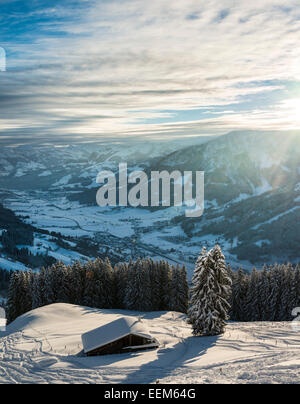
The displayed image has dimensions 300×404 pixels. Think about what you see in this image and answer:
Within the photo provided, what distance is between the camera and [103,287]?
70812 millimetres

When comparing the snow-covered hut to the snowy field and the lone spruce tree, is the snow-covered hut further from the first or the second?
the lone spruce tree

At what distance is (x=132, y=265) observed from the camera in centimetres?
7000

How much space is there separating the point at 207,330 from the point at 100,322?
60.8 ft

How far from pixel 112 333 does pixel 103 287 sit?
112 ft

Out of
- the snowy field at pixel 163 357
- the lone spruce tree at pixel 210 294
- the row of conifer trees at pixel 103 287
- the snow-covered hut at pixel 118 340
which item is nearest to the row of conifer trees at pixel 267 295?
the row of conifer trees at pixel 103 287

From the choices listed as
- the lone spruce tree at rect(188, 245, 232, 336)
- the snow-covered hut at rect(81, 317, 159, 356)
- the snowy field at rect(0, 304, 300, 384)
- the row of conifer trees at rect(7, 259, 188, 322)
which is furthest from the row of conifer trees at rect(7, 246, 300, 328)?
the snow-covered hut at rect(81, 317, 159, 356)

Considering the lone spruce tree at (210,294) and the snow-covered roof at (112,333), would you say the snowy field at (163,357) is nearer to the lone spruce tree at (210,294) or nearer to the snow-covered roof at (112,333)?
the snow-covered roof at (112,333)

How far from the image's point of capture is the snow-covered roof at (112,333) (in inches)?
1404

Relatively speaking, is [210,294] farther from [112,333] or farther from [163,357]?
[112,333]

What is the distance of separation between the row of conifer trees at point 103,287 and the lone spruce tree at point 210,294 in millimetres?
26908

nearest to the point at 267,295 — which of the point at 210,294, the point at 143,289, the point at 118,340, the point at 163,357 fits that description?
the point at 143,289

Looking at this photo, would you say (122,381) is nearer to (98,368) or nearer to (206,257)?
(98,368)
